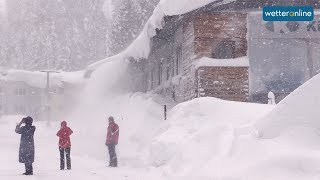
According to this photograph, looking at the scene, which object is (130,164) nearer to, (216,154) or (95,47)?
(216,154)

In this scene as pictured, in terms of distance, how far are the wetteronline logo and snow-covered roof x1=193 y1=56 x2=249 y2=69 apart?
172 centimetres

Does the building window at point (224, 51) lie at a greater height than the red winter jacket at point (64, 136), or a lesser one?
greater

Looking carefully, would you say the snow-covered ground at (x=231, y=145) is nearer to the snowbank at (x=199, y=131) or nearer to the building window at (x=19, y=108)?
the snowbank at (x=199, y=131)

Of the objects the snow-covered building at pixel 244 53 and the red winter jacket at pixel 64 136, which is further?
the snow-covered building at pixel 244 53

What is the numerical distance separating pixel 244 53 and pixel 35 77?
46.4 metres

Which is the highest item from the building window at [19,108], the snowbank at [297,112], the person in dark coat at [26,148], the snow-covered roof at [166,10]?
the snow-covered roof at [166,10]

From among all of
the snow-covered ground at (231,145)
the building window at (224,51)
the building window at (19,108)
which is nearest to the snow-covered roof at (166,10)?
the building window at (224,51)

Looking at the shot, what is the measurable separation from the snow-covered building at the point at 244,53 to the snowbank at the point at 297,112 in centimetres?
987

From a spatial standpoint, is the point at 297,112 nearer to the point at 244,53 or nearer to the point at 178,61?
the point at 244,53

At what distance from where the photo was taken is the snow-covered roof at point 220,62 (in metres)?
18.1

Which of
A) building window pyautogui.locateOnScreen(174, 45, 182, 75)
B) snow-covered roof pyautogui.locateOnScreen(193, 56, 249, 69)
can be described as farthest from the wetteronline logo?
building window pyautogui.locateOnScreen(174, 45, 182, 75)

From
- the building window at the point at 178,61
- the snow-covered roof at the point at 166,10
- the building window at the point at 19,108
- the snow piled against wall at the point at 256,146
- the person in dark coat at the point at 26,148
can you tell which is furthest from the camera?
the building window at the point at 19,108

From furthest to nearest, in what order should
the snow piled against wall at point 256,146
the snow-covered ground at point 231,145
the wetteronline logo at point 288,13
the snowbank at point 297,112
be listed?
the wetteronline logo at point 288,13 → the snowbank at point 297,112 → the snow-covered ground at point 231,145 → the snow piled against wall at point 256,146

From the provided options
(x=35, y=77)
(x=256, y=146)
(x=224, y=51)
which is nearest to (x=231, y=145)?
(x=256, y=146)
